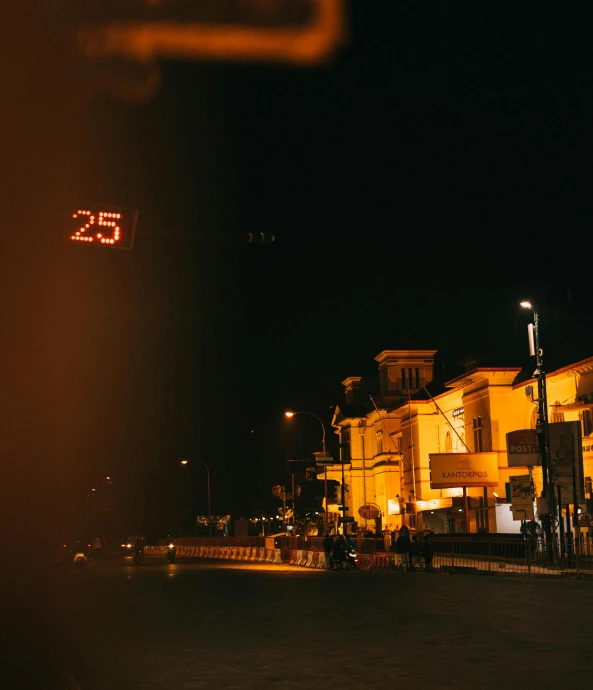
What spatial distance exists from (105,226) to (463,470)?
2007 inches

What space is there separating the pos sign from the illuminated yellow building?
1995 millimetres

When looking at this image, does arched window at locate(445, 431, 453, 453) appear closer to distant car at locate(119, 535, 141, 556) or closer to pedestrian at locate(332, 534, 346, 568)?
distant car at locate(119, 535, 141, 556)

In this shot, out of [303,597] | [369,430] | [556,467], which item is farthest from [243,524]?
[303,597]

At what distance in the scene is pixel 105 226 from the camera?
428 inches

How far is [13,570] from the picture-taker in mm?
18000

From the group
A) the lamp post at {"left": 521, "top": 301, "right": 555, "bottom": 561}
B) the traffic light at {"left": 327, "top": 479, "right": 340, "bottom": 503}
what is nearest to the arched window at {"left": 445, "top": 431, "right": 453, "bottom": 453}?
the traffic light at {"left": 327, "top": 479, "right": 340, "bottom": 503}

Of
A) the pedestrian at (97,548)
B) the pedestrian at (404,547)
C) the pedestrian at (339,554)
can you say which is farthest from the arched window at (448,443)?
the pedestrian at (404,547)

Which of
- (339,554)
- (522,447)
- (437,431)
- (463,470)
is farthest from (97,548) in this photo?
(522,447)

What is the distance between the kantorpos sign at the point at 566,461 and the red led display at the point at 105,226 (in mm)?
25760

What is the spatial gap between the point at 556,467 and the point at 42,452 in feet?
74.0

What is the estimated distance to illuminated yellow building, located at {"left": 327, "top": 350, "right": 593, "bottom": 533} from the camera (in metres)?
53.9

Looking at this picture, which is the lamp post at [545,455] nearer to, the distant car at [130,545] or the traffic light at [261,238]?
the traffic light at [261,238]

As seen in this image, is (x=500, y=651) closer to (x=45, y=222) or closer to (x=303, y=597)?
(x=45, y=222)

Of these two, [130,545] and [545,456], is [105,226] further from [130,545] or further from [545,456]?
[130,545]
